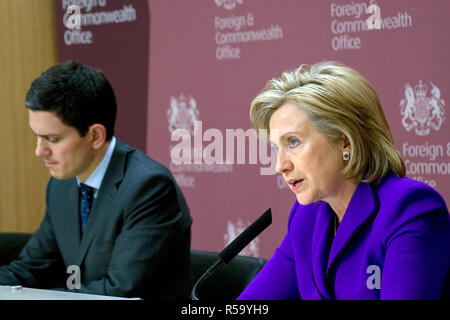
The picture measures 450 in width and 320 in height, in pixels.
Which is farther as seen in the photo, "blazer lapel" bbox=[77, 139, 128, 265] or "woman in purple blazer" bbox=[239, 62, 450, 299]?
"blazer lapel" bbox=[77, 139, 128, 265]

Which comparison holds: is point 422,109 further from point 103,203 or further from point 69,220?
point 69,220

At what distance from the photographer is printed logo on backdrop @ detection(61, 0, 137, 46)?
3830 mm

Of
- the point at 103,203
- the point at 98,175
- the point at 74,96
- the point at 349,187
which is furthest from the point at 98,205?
the point at 349,187

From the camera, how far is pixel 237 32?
10.8ft

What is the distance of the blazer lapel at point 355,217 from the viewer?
1.42m

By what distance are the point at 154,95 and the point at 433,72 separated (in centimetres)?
170

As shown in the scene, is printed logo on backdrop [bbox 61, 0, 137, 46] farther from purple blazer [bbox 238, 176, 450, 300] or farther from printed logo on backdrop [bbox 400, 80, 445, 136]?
purple blazer [bbox 238, 176, 450, 300]

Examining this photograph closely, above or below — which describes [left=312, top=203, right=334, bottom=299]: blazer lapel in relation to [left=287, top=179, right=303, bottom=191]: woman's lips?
below

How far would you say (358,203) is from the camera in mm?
1446

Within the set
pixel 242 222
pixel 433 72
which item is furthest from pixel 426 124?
pixel 242 222

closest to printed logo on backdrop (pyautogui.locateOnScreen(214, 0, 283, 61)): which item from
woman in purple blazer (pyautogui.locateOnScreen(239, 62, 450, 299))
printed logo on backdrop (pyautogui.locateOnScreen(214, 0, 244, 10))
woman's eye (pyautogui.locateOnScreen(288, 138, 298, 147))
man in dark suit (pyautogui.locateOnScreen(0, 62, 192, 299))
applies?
printed logo on backdrop (pyautogui.locateOnScreen(214, 0, 244, 10))

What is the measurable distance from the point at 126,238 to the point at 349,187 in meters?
0.79

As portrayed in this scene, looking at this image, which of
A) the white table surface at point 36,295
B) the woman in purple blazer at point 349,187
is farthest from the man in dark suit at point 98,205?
the woman in purple blazer at point 349,187

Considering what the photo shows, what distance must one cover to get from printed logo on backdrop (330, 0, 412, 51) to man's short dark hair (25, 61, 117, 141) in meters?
1.29
